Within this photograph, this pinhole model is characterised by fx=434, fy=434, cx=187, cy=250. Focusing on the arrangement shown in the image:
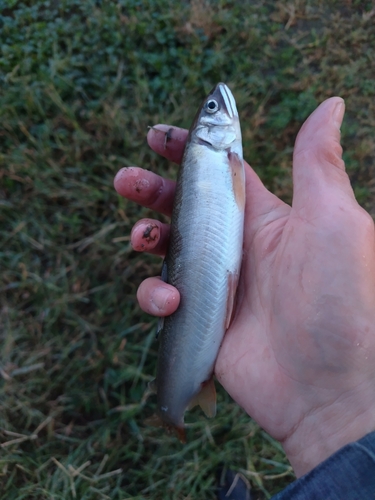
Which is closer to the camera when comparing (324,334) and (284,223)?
(324,334)

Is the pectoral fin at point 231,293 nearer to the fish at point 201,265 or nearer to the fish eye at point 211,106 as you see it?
the fish at point 201,265

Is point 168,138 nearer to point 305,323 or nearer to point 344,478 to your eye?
point 305,323

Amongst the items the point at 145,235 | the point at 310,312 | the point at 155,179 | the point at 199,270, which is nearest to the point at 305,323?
the point at 310,312

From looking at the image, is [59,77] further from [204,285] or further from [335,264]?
[335,264]

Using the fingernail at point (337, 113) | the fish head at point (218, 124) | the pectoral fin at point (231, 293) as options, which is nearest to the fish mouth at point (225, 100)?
the fish head at point (218, 124)

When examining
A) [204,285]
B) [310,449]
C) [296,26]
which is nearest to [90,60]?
[296,26]

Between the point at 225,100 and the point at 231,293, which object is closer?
the point at 231,293
